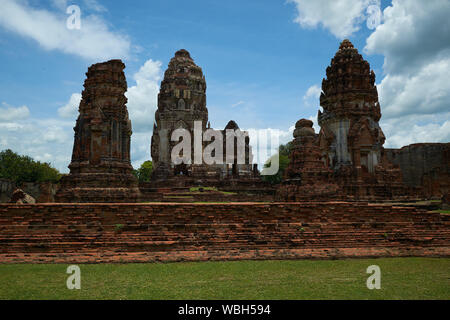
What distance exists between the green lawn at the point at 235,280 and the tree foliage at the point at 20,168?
122ft

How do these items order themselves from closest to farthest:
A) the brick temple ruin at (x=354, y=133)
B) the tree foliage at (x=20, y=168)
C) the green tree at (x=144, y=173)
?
the brick temple ruin at (x=354, y=133) < the tree foliage at (x=20, y=168) < the green tree at (x=144, y=173)

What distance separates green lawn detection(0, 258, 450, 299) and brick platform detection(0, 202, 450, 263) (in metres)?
0.51

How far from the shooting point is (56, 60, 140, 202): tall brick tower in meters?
13.1

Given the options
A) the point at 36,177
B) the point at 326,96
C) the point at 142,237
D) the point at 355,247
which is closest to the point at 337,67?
the point at 326,96

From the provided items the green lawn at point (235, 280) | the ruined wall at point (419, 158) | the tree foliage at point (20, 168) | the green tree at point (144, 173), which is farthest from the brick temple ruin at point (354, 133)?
the green tree at point (144, 173)

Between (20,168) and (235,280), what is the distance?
41.9 m

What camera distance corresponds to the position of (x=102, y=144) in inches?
555

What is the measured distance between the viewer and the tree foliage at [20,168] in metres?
38.6

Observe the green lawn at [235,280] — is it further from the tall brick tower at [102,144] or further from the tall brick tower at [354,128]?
the tall brick tower at [354,128]

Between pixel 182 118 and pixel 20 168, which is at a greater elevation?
pixel 182 118

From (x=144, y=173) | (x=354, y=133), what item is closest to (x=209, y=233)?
(x=354, y=133)

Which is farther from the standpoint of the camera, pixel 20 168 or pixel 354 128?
pixel 20 168

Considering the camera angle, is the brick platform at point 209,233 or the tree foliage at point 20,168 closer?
the brick platform at point 209,233

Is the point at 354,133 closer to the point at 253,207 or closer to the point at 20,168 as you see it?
the point at 253,207
